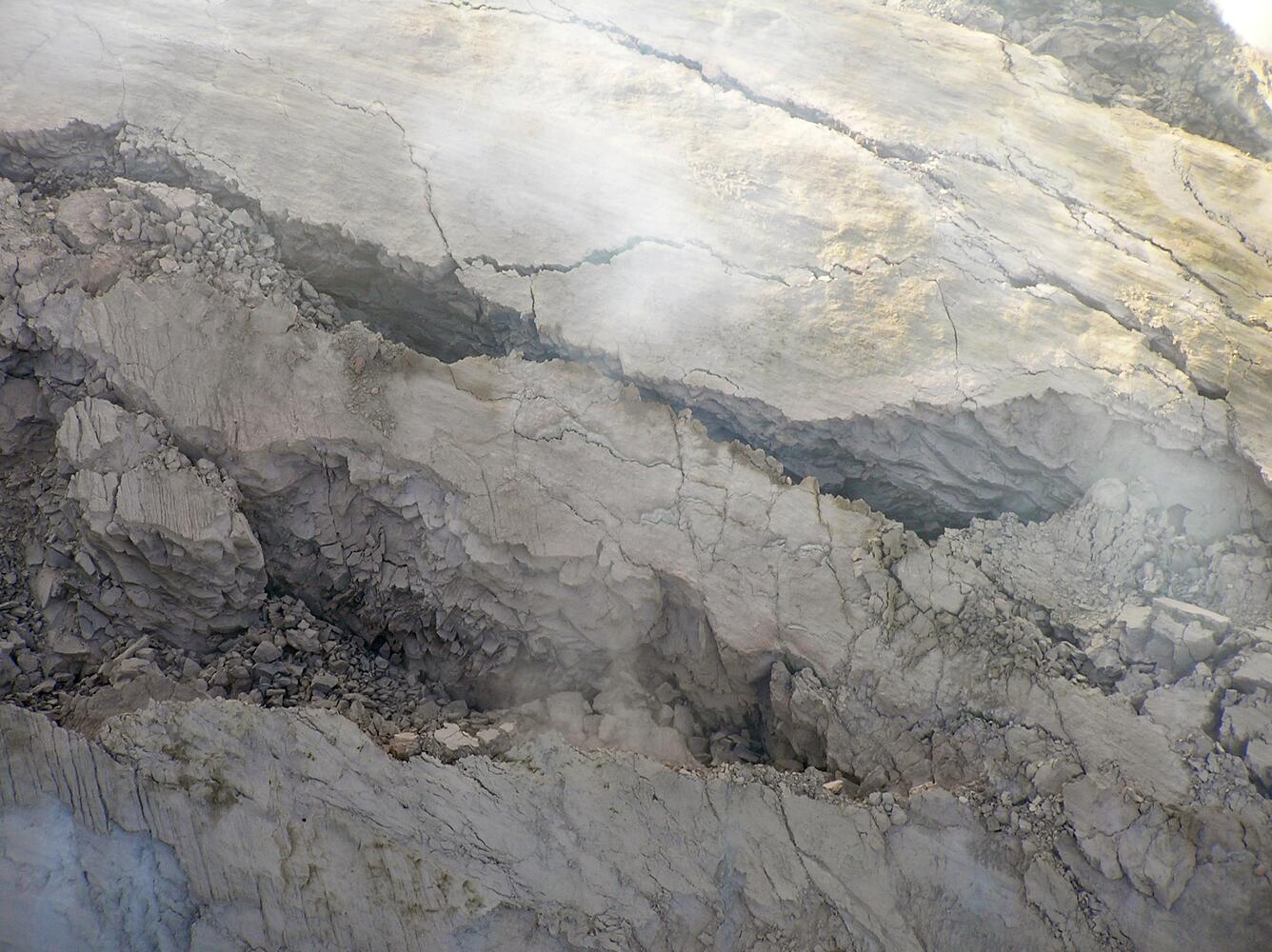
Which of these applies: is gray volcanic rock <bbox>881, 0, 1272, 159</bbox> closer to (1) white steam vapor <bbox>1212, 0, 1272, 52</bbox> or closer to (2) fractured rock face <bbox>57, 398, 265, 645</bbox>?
(1) white steam vapor <bbox>1212, 0, 1272, 52</bbox>

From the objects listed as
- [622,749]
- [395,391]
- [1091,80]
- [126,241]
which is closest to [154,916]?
[622,749]

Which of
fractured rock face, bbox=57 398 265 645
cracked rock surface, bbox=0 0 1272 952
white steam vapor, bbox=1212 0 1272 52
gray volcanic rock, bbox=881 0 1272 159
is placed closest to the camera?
cracked rock surface, bbox=0 0 1272 952

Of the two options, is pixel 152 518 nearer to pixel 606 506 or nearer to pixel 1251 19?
pixel 606 506

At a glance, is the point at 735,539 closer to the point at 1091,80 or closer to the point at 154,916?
the point at 154,916

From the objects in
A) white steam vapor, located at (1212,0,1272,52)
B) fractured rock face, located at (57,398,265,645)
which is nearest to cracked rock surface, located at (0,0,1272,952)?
fractured rock face, located at (57,398,265,645)

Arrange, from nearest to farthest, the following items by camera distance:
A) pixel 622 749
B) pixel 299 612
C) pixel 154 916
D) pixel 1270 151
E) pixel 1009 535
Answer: pixel 154 916 < pixel 622 749 < pixel 1009 535 < pixel 299 612 < pixel 1270 151

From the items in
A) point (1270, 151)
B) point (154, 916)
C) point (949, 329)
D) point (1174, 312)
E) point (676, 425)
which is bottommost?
point (154, 916)
